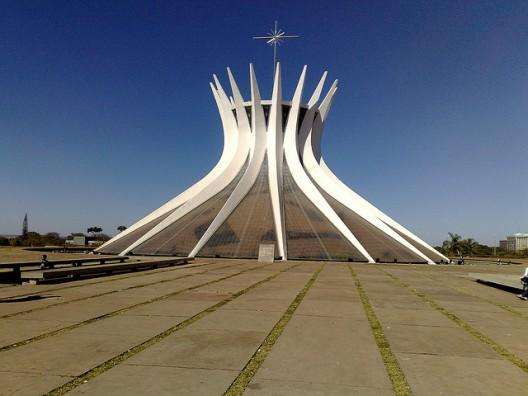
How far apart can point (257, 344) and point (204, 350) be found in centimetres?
71

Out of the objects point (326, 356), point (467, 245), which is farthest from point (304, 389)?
point (467, 245)

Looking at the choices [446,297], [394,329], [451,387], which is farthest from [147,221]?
[451,387]

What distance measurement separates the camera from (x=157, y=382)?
389cm

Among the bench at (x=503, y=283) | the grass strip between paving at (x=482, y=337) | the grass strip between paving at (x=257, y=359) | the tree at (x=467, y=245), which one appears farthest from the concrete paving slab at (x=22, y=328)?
the tree at (x=467, y=245)

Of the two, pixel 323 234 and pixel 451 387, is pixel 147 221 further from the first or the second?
pixel 451 387

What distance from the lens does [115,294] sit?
381 inches

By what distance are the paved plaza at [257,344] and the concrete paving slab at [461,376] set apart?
12 millimetres

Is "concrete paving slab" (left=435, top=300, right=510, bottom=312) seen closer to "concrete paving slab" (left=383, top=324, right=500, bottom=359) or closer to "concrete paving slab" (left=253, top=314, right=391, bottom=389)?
"concrete paving slab" (left=383, top=324, right=500, bottom=359)

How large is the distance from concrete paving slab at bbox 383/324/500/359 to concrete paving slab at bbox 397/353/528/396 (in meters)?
0.24

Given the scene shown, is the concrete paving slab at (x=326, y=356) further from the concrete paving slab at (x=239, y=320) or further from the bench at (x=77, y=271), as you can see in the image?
the bench at (x=77, y=271)

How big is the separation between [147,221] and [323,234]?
15477mm

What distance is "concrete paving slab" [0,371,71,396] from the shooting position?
3.61 meters

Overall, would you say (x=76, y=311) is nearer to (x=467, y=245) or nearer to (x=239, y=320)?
(x=239, y=320)

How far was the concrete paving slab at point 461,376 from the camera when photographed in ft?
12.6
